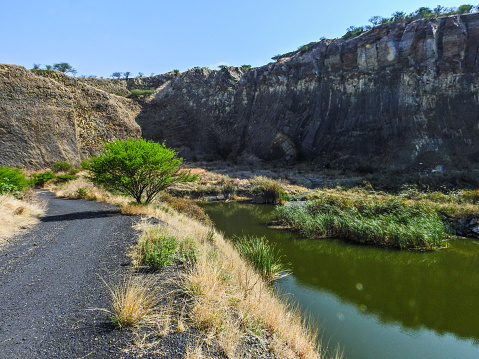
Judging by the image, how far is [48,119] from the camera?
3469cm

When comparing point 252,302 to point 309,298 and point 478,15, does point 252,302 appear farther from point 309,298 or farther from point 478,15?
point 478,15

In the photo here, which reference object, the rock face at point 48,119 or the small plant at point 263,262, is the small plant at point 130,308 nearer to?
the small plant at point 263,262

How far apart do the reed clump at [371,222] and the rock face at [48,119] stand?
27.7 m

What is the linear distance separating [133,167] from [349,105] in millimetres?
34163

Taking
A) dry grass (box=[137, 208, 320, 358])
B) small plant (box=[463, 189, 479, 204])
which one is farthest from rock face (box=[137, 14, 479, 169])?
dry grass (box=[137, 208, 320, 358])

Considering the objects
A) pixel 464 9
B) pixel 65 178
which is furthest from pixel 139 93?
pixel 464 9

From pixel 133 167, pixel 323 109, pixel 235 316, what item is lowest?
pixel 235 316

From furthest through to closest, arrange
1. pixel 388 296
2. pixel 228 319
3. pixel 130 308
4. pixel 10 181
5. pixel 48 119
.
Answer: pixel 48 119 < pixel 10 181 < pixel 388 296 < pixel 228 319 < pixel 130 308

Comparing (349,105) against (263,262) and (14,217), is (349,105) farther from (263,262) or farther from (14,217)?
(14,217)

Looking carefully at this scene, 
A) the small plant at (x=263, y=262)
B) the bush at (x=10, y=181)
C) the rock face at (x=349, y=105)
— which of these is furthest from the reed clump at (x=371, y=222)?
the rock face at (x=349, y=105)

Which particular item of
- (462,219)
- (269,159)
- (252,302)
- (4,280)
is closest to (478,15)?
(269,159)

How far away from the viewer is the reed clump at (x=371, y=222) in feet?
43.2

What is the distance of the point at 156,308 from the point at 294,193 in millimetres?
24264

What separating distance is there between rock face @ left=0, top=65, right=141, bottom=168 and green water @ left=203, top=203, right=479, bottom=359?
98.5ft
